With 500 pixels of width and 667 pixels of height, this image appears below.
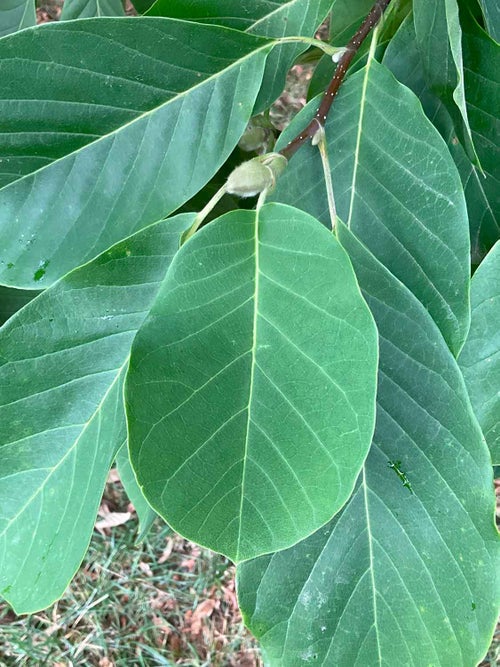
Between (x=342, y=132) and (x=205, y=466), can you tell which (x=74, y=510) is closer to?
(x=205, y=466)

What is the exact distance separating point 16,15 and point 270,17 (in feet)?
1.77

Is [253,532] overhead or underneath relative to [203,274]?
underneath

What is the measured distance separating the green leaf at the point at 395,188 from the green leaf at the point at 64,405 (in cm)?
18

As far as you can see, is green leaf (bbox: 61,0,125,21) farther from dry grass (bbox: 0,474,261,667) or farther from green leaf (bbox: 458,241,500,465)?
dry grass (bbox: 0,474,261,667)

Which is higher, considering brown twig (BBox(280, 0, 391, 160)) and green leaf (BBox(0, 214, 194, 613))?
brown twig (BBox(280, 0, 391, 160))

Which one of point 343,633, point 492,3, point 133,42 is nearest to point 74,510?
point 343,633

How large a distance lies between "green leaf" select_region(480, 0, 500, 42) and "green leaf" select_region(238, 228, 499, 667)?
0.29 meters

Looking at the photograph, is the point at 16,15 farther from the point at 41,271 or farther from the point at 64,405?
the point at 64,405

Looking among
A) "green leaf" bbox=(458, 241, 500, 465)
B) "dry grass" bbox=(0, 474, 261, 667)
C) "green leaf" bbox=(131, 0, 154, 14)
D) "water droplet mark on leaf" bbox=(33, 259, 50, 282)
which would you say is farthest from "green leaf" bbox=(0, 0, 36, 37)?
"dry grass" bbox=(0, 474, 261, 667)

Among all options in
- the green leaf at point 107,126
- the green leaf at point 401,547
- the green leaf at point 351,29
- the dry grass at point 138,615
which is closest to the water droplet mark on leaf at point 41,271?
the green leaf at point 107,126

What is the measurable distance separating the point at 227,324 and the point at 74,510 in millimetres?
269

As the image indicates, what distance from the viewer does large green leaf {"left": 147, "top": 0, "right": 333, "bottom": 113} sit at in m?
0.68

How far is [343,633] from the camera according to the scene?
2.19ft

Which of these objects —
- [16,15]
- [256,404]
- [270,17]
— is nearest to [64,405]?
[256,404]
